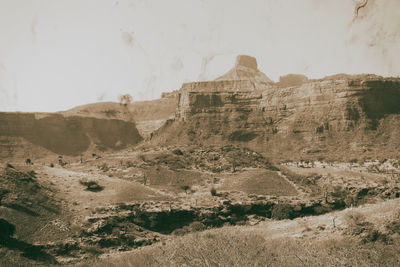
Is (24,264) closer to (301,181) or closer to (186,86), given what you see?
(301,181)

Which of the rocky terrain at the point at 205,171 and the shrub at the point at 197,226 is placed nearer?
the rocky terrain at the point at 205,171

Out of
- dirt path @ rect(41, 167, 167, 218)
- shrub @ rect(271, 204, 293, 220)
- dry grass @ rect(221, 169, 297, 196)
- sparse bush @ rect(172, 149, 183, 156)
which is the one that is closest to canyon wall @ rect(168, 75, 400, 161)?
sparse bush @ rect(172, 149, 183, 156)

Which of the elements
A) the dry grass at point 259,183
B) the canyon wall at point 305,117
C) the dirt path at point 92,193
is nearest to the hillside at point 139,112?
the canyon wall at point 305,117

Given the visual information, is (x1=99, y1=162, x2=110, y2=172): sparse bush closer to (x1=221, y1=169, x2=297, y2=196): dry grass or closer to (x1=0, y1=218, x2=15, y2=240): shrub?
(x1=221, y1=169, x2=297, y2=196): dry grass

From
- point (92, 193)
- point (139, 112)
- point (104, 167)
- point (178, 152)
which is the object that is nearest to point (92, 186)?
point (92, 193)

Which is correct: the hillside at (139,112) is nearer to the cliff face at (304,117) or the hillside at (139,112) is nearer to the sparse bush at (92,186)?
the cliff face at (304,117)

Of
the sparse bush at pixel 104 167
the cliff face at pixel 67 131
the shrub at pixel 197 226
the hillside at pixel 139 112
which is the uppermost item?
the hillside at pixel 139 112

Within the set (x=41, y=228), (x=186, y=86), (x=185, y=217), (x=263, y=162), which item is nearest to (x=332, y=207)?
(x=185, y=217)

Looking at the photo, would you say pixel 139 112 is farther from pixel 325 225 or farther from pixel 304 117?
pixel 325 225
